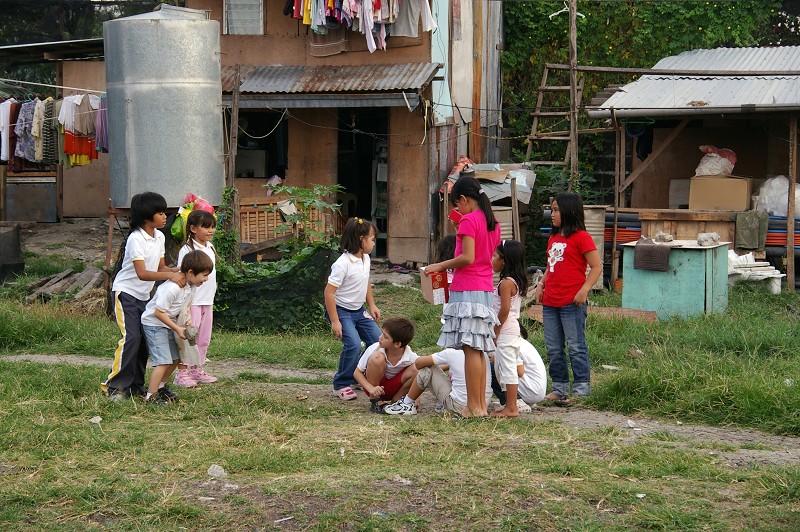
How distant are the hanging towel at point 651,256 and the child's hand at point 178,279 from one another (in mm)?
6455

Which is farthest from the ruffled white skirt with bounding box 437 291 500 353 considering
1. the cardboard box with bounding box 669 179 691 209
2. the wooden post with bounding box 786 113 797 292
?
the cardboard box with bounding box 669 179 691 209

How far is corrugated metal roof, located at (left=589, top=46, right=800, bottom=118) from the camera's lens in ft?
47.4

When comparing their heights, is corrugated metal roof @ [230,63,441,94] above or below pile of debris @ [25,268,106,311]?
above

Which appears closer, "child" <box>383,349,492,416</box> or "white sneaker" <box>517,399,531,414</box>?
"child" <box>383,349,492,416</box>

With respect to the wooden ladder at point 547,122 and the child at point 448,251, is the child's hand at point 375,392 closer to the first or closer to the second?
the child at point 448,251

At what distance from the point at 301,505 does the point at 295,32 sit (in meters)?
13.5

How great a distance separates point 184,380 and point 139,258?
1370 millimetres

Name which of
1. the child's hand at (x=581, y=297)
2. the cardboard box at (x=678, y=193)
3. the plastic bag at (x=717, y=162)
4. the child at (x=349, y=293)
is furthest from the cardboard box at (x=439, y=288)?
the cardboard box at (x=678, y=193)

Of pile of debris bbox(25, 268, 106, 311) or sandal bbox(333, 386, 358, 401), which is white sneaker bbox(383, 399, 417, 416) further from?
pile of debris bbox(25, 268, 106, 311)

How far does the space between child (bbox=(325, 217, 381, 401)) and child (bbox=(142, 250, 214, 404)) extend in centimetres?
100

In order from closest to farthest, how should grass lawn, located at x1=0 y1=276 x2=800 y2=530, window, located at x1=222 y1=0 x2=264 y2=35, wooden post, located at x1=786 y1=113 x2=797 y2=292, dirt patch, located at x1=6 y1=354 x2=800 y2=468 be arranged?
grass lawn, located at x1=0 y1=276 x2=800 y2=530 < dirt patch, located at x1=6 y1=354 x2=800 y2=468 < wooden post, located at x1=786 y1=113 x2=797 y2=292 < window, located at x1=222 y1=0 x2=264 y2=35

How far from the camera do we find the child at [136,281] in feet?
24.2

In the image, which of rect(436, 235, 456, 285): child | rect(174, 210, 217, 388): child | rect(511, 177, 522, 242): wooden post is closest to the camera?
rect(436, 235, 456, 285): child

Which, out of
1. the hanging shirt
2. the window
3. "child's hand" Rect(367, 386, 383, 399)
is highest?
the window
